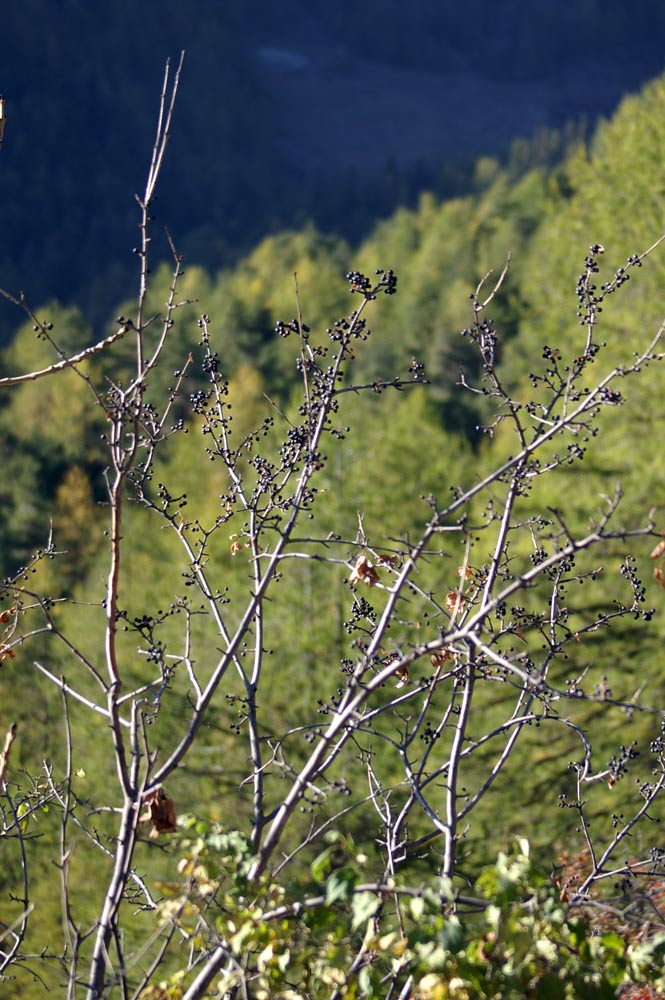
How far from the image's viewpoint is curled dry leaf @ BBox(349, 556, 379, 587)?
3479mm

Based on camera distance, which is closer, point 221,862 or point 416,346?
point 221,862

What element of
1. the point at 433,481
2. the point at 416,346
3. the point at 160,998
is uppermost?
the point at 416,346

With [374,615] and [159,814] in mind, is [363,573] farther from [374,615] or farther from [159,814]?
[159,814]

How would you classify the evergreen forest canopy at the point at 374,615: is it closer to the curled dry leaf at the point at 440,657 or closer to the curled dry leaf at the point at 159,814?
the curled dry leaf at the point at 159,814

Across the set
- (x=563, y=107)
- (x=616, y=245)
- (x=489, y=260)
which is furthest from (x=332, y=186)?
(x=616, y=245)

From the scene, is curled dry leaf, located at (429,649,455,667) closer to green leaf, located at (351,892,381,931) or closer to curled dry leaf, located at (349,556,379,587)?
curled dry leaf, located at (349,556,379,587)

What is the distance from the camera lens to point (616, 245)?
24047 mm

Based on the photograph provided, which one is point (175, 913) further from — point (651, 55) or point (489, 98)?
point (489, 98)

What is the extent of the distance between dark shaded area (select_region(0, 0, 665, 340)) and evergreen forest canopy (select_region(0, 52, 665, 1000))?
38.4 m

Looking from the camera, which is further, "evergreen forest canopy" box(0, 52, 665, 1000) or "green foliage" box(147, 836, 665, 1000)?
"evergreen forest canopy" box(0, 52, 665, 1000)

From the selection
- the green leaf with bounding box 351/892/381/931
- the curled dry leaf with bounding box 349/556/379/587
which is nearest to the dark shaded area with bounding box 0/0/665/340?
the curled dry leaf with bounding box 349/556/379/587

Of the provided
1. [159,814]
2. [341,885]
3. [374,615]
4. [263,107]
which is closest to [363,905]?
[341,885]

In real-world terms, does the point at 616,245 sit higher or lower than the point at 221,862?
higher

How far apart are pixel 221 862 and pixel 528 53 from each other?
167 meters
